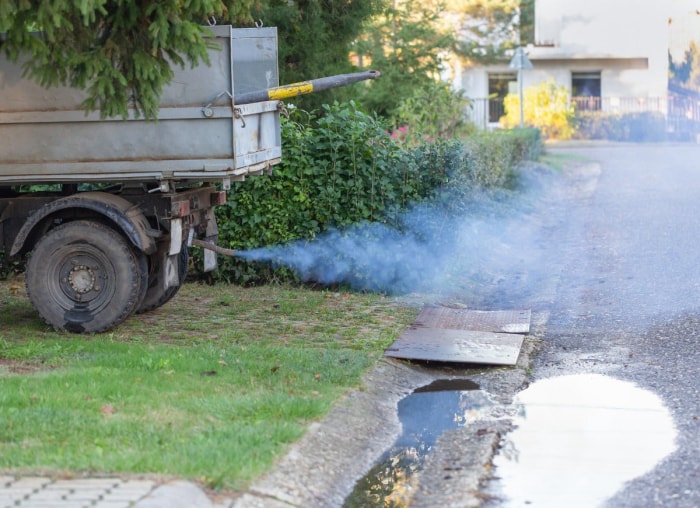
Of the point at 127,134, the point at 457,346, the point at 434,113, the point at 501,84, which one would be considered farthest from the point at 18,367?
the point at 501,84

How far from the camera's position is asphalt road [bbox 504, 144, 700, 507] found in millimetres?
6316

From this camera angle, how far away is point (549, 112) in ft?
127

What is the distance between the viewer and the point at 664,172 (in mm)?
25500

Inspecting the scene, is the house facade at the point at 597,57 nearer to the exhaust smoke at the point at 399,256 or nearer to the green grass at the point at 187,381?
the exhaust smoke at the point at 399,256

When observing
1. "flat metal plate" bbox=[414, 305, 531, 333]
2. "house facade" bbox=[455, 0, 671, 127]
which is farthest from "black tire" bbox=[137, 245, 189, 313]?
"house facade" bbox=[455, 0, 671, 127]

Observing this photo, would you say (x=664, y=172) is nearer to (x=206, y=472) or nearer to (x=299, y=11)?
(x=299, y=11)

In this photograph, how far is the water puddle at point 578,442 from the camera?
567 cm

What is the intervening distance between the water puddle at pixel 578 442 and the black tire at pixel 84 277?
3532mm

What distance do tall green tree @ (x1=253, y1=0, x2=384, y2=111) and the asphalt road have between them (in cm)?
418

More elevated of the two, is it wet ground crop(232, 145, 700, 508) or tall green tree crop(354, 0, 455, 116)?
tall green tree crop(354, 0, 455, 116)

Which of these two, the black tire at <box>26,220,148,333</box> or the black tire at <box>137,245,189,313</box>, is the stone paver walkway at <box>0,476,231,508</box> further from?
the black tire at <box>137,245,189,313</box>

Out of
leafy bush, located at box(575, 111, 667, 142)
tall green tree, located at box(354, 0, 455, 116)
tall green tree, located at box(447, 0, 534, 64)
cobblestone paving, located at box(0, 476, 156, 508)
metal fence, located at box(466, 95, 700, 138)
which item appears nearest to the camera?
cobblestone paving, located at box(0, 476, 156, 508)

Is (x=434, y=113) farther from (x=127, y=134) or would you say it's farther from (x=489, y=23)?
(x=489, y=23)

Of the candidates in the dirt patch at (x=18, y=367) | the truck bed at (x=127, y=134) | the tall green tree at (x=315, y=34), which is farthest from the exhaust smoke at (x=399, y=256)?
the dirt patch at (x=18, y=367)
